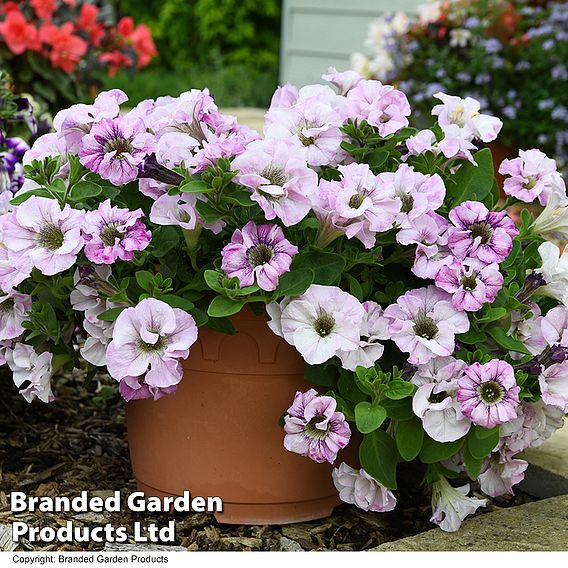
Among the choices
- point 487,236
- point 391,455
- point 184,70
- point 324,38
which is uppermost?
point 487,236

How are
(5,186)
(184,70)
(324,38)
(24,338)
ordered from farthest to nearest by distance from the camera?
(184,70), (324,38), (5,186), (24,338)

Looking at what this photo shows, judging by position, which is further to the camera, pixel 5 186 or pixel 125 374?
pixel 5 186

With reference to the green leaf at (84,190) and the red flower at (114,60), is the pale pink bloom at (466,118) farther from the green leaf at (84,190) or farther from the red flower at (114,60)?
the red flower at (114,60)

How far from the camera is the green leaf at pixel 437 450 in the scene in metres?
1.47

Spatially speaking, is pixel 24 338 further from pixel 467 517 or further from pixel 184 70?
pixel 184 70

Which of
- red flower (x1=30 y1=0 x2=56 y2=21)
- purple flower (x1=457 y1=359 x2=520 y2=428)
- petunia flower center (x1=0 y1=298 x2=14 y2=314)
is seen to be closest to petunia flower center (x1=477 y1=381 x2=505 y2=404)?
purple flower (x1=457 y1=359 x2=520 y2=428)

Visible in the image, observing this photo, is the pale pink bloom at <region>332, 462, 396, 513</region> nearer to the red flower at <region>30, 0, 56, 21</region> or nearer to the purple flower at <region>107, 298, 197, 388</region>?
the purple flower at <region>107, 298, 197, 388</region>

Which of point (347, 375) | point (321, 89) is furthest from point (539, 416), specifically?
point (321, 89)

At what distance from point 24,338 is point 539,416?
832 millimetres

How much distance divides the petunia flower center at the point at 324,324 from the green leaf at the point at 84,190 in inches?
14.9

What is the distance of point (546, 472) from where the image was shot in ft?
5.88

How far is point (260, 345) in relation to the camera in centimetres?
154

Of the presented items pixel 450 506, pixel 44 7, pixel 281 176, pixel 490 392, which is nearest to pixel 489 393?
pixel 490 392

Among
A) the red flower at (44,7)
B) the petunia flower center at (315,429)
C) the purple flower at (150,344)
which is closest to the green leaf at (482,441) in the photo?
the petunia flower center at (315,429)
